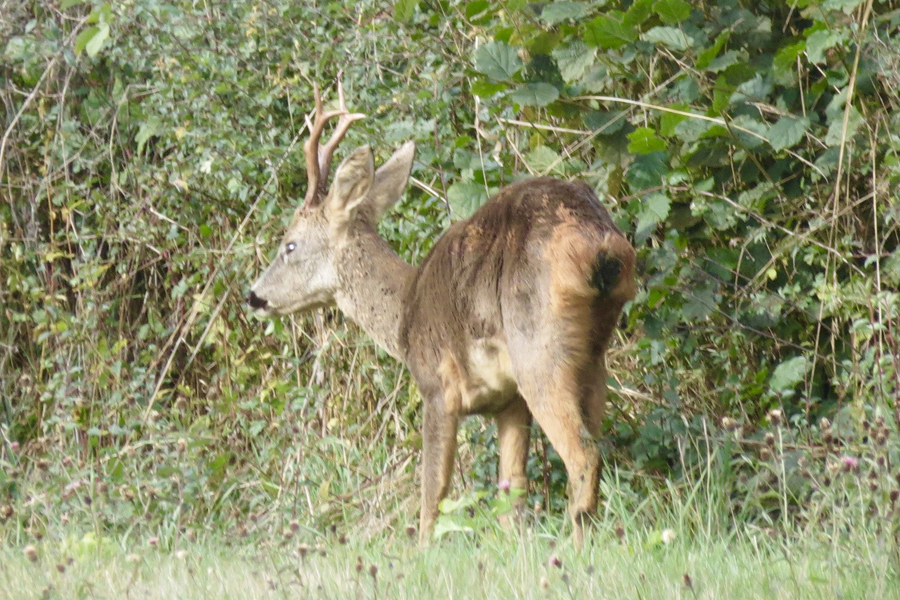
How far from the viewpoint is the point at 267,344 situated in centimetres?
789

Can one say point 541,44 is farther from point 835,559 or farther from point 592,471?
point 835,559

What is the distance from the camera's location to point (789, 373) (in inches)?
215

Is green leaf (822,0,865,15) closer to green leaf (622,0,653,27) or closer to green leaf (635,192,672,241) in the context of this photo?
green leaf (622,0,653,27)

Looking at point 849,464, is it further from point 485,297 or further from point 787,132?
point 787,132

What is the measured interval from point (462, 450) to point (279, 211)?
78.0 inches

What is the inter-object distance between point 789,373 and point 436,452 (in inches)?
60.3

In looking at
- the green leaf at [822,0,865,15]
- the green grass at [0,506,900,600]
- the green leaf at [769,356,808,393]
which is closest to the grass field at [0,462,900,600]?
the green grass at [0,506,900,600]

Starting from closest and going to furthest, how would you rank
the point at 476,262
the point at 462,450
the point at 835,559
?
the point at 835,559 → the point at 476,262 → the point at 462,450

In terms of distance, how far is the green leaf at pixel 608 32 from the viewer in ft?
17.5

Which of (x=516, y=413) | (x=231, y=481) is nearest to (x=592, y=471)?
(x=516, y=413)

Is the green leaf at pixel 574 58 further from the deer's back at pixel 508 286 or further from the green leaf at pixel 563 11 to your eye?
the deer's back at pixel 508 286

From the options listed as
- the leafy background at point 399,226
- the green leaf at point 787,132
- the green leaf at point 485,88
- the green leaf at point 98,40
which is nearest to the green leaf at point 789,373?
the leafy background at point 399,226

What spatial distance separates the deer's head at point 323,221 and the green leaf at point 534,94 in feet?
2.54

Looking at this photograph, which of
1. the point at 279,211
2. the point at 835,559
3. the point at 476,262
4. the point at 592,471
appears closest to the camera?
the point at 835,559
